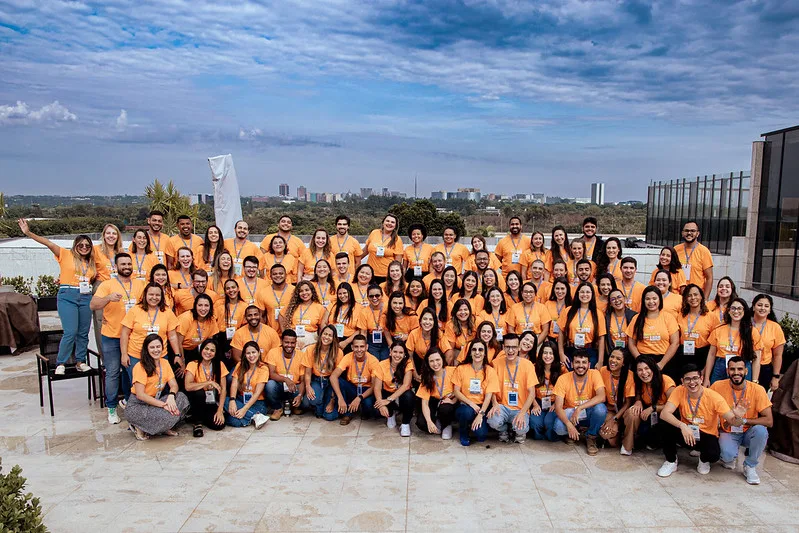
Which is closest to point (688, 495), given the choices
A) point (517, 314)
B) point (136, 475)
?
point (517, 314)

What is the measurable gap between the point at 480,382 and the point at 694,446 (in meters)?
1.95

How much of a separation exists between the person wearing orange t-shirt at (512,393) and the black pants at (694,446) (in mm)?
1218

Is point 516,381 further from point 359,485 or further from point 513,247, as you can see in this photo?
point 513,247

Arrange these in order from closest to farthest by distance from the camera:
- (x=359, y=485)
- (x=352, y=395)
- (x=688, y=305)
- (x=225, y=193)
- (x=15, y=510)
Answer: (x=15, y=510)
(x=359, y=485)
(x=688, y=305)
(x=352, y=395)
(x=225, y=193)

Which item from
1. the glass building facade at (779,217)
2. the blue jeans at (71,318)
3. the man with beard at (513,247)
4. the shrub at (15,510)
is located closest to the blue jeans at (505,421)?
the man with beard at (513,247)

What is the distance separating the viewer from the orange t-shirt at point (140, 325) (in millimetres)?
6266

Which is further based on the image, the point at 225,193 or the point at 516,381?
the point at 225,193

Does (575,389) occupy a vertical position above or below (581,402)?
above

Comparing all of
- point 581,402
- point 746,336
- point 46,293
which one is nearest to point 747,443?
point 746,336

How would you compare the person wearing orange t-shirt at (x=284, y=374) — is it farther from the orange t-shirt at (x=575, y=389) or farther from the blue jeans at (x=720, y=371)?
the blue jeans at (x=720, y=371)

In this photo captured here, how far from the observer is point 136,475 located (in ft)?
17.1

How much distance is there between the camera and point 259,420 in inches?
248

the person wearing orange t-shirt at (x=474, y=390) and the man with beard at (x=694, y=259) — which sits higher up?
the man with beard at (x=694, y=259)

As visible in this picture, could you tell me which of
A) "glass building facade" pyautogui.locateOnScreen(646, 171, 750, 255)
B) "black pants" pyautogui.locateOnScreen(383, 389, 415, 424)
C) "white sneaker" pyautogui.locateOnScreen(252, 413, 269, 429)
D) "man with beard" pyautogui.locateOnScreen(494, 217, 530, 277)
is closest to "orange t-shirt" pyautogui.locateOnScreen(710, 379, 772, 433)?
"black pants" pyautogui.locateOnScreen(383, 389, 415, 424)
